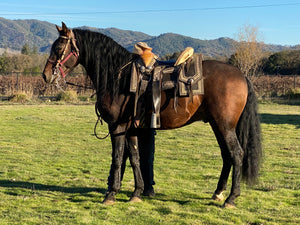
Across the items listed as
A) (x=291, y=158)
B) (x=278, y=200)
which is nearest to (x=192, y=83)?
(x=278, y=200)

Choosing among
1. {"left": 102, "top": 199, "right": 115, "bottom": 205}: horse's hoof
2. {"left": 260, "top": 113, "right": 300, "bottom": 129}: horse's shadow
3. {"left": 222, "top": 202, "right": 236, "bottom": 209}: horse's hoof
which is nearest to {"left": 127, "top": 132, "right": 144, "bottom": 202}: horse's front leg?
{"left": 102, "top": 199, "right": 115, "bottom": 205}: horse's hoof

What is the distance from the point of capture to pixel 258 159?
4.84 metres

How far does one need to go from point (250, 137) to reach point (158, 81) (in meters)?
1.56

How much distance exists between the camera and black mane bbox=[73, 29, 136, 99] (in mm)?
4770

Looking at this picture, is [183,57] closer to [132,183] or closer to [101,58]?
[101,58]

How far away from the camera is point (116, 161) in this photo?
4.84 metres

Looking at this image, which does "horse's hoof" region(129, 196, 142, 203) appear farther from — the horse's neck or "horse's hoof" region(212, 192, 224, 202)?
the horse's neck

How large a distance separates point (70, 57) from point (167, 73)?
4.49 feet

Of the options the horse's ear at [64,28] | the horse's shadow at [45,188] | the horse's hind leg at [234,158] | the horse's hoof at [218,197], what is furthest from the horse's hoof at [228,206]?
the horse's ear at [64,28]

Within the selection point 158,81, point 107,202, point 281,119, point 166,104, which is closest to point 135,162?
point 107,202

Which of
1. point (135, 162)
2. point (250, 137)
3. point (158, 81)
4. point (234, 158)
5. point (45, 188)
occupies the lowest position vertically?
point (45, 188)

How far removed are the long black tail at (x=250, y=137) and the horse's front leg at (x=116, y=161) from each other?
1655 millimetres

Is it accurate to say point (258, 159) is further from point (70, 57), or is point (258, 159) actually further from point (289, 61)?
point (289, 61)

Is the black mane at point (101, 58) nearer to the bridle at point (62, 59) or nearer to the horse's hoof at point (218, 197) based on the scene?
the bridle at point (62, 59)
